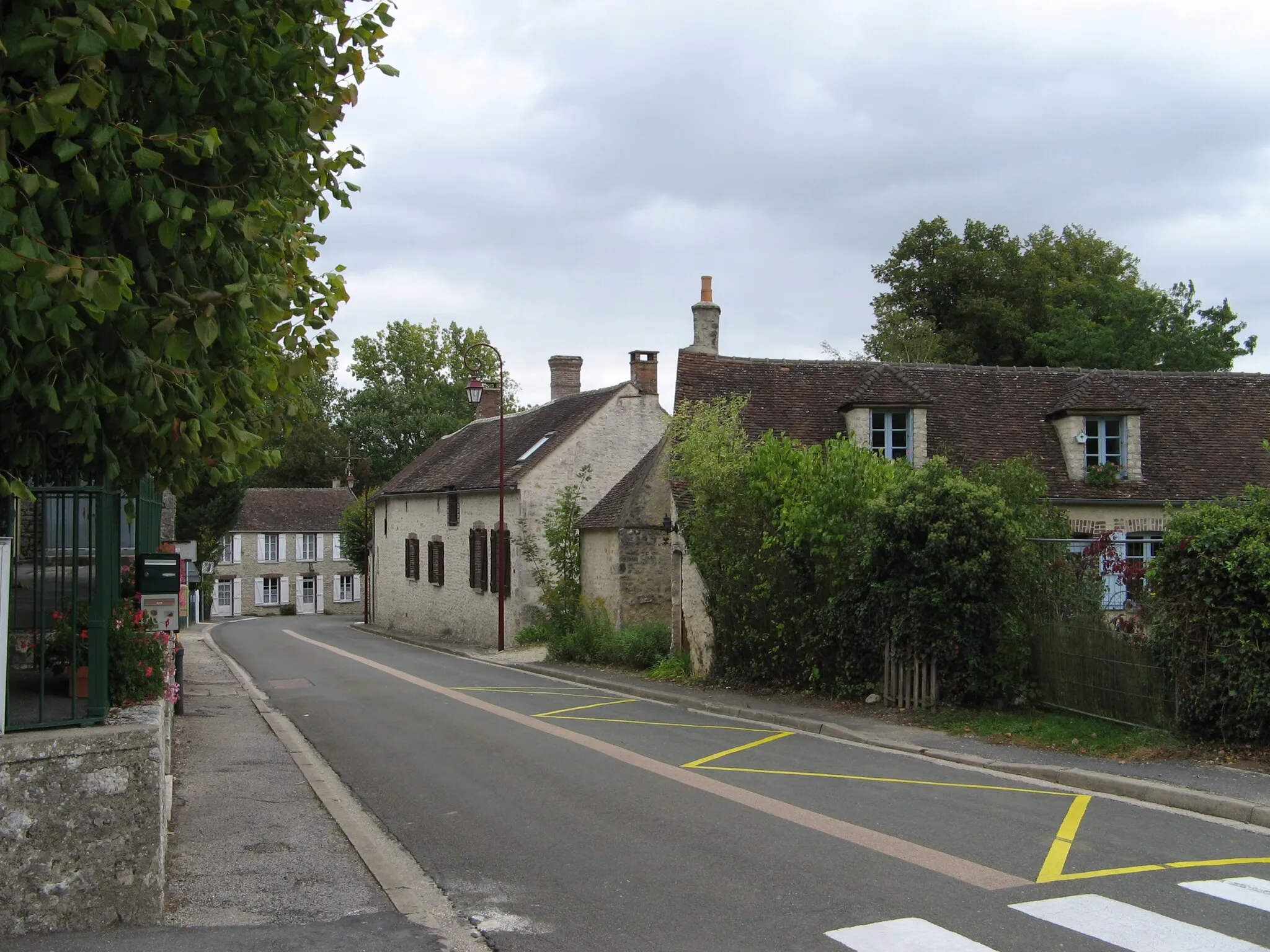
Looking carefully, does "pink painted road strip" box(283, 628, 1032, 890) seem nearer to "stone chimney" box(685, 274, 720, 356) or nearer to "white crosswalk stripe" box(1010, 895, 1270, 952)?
"white crosswalk stripe" box(1010, 895, 1270, 952)

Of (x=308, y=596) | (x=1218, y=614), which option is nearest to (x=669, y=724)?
(x=1218, y=614)

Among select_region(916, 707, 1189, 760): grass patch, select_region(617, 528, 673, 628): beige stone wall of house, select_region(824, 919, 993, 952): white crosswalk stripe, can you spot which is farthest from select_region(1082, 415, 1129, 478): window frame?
select_region(824, 919, 993, 952): white crosswalk stripe

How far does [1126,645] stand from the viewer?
11773 mm

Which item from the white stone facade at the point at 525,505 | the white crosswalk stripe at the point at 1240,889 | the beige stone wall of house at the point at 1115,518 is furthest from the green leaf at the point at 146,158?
the white stone facade at the point at 525,505

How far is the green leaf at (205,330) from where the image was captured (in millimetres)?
5375

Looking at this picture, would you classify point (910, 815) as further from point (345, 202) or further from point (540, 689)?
point (540, 689)

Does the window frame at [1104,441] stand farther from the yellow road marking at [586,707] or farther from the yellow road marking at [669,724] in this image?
the yellow road marking at [669,724]

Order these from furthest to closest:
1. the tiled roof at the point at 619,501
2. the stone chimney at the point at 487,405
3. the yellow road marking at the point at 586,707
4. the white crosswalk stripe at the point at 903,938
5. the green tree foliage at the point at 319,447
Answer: the green tree foliage at the point at 319,447 → the stone chimney at the point at 487,405 → the tiled roof at the point at 619,501 → the yellow road marking at the point at 586,707 → the white crosswalk stripe at the point at 903,938

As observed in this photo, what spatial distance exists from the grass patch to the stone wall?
28.8 ft

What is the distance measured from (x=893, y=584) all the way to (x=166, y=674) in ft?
28.7

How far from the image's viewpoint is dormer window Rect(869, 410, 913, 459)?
76.9 ft

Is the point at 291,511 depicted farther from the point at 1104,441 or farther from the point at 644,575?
the point at 1104,441

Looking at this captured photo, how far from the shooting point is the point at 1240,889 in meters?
6.57

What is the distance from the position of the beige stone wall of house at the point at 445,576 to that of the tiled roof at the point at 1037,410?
9805mm
